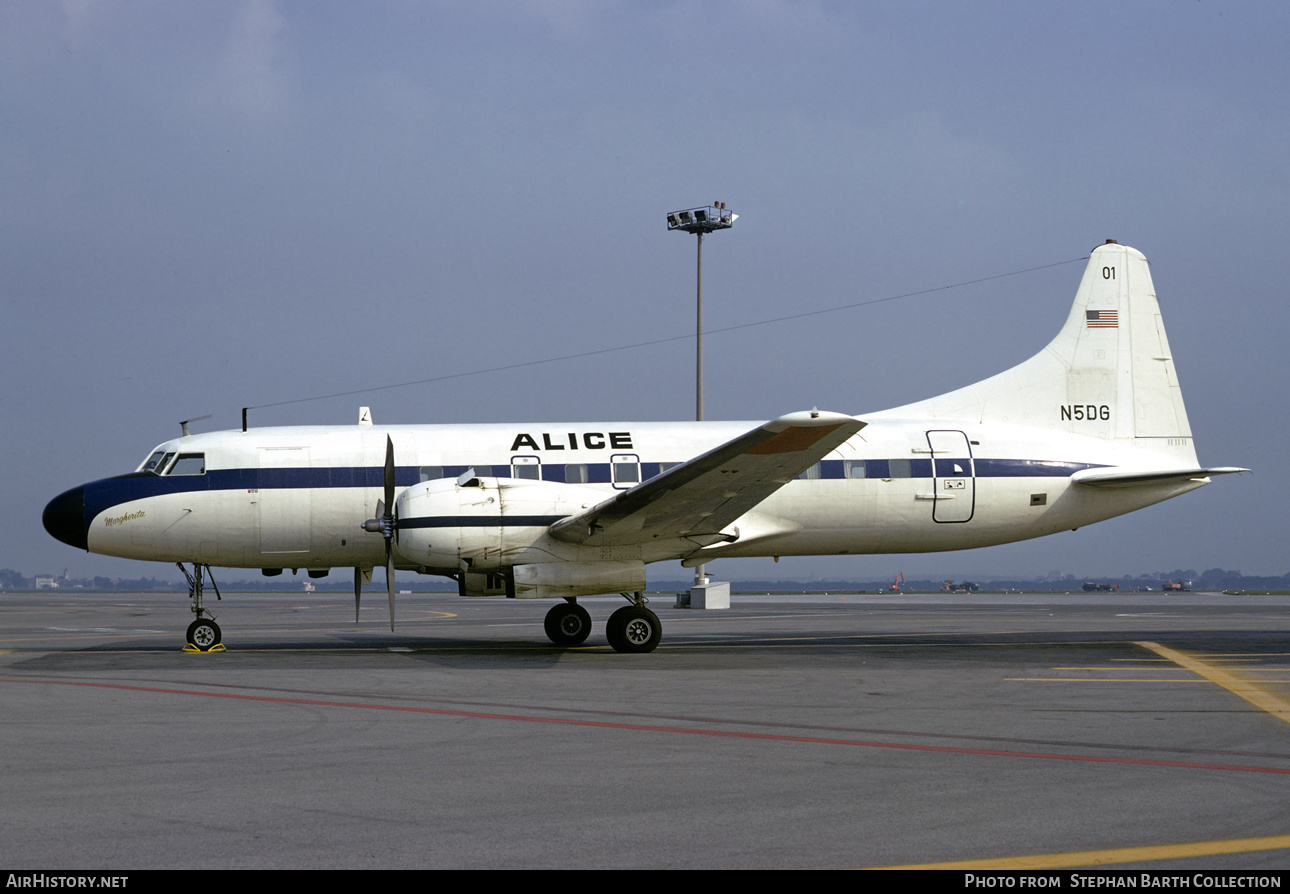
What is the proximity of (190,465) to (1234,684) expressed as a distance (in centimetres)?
1782

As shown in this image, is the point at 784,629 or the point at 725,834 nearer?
the point at 725,834

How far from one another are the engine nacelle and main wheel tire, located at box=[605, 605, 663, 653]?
2320 mm

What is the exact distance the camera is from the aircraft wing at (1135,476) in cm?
2119

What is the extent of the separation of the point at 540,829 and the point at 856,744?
4095mm

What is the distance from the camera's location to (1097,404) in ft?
73.5

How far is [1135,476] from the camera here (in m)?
21.2

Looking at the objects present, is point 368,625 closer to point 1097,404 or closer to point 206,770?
point 1097,404

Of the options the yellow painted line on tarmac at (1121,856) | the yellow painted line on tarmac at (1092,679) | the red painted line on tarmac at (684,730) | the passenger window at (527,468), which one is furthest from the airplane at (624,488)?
the yellow painted line on tarmac at (1121,856)

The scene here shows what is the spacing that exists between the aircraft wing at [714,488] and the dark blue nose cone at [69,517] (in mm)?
9121

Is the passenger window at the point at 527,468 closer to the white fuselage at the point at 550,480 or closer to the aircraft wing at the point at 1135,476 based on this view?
the white fuselage at the point at 550,480

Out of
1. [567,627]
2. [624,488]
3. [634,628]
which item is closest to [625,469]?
[624,488]

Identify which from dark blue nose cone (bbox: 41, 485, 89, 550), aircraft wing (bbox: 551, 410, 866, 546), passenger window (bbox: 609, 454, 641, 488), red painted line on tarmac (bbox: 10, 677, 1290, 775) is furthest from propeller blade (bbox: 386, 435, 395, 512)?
dark blue nose cone (bbox: 41, 485, 89, 550)
